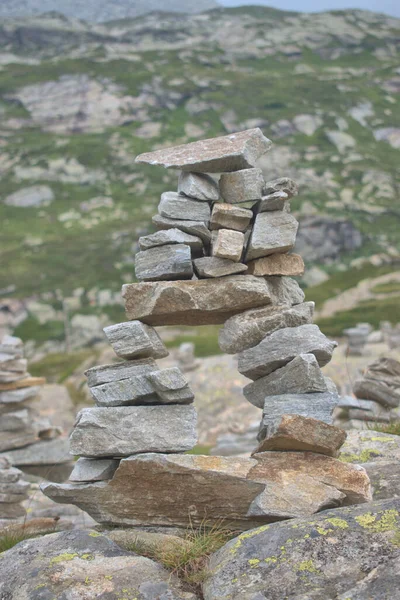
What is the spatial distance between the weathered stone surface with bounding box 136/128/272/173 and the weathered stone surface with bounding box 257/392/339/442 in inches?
157

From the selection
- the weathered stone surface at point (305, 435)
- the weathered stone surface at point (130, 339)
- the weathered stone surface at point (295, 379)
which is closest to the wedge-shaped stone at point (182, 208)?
the weathered stone surface at point (130, 339)

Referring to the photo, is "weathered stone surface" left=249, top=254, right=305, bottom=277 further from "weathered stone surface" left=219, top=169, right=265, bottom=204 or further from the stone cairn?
"weathered stone surface" left=219, top=169, right=265, bottom=204

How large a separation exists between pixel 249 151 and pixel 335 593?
7073 mm

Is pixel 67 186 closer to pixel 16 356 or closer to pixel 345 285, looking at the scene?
pixel 345 285

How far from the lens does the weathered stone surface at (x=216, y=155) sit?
10.6 m

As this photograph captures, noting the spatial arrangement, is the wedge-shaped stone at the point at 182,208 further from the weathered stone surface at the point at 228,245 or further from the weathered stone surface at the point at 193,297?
the weathered stone surface at the point at 193,297

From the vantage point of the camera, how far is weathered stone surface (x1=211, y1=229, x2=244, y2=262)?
33.1 feet

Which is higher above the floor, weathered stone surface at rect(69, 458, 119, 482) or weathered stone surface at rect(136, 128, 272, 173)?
weathered stone surface at rect(136, 128, 272, 173)

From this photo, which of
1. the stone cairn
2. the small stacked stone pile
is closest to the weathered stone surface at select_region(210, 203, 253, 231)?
the stone cairn

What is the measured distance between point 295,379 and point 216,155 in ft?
12.8

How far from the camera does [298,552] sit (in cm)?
710

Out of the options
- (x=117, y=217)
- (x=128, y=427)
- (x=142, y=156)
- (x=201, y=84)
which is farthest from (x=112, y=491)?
(x=201, y=84)

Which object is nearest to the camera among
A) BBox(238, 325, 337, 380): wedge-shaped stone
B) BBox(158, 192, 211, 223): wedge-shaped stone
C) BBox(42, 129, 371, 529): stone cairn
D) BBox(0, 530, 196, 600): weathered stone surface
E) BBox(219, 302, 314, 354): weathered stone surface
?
BBox(0, 530, 196, 600): weathered stone surface

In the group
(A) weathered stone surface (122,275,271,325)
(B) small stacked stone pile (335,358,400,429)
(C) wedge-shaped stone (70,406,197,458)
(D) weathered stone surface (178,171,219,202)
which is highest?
(D) weathered stone surface (178,171,219,202)
